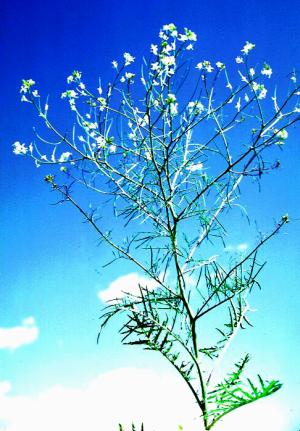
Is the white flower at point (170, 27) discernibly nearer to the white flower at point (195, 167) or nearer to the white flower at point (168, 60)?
the white flower at point (168, 60)

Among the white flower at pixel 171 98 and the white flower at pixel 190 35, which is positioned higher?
the white flower at pixel 190 35

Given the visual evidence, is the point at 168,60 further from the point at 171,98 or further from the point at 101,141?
the point at 101,141

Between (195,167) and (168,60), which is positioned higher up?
(168,60)

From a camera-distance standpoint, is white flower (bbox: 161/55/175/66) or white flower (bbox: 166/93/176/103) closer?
white flower (bbox: 166/93/176/103)

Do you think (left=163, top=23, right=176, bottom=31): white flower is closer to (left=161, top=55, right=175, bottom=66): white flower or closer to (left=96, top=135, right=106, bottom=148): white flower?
(left=161, top=55, right=175, bottom=66): white flower

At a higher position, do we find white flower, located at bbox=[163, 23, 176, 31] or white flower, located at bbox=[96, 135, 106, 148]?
white flower, located at bbox=[163, 23, 176, 31]

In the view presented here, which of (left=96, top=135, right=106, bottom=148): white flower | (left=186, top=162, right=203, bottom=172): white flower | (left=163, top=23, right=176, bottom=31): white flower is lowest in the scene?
(left=186, top=162, right=203, bottom=172): white flower

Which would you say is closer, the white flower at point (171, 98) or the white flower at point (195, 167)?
the white flower at point (171, 98)

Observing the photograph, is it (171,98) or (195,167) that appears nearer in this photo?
(171,98)

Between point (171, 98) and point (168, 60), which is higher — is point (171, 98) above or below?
below

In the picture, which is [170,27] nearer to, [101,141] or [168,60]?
[168,60]

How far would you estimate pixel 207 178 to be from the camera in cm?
345

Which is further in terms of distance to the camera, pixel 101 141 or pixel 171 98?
pixel 101 141

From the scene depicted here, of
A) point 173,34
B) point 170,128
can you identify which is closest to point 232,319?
point 170,128
